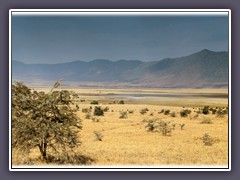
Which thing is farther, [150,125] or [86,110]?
[150,125]

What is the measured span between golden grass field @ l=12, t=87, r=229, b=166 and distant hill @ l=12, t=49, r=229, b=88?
16 cm

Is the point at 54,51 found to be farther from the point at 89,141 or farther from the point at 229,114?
the point at 229,114

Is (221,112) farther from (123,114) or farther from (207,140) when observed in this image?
(123,114)

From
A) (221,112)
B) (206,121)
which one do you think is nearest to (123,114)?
(206,121)

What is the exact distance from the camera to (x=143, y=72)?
29.2 feet

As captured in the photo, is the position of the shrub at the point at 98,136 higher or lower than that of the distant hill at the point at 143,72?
lower

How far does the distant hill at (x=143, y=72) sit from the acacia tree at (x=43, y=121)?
258 mm

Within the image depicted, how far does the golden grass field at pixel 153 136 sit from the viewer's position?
340 inches

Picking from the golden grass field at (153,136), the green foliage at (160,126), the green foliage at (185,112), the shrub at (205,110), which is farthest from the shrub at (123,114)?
the shrub at (205,110)

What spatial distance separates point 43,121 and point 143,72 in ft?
6.32

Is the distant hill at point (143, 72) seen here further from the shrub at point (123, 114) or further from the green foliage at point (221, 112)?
the shrub at point (123, 114)
